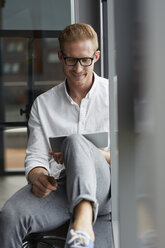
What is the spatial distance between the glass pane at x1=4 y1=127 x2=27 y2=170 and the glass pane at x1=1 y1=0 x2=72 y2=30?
0.70m

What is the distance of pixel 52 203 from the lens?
1595mm

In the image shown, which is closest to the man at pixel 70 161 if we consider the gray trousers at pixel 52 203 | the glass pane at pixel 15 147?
the gray trousers at pixel 52 203

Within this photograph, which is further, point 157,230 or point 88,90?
point 88,90

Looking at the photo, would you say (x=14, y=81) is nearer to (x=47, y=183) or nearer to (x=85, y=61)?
(x=85, y=61)

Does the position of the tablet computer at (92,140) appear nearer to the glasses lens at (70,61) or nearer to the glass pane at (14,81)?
the glasses lens at (70,61)

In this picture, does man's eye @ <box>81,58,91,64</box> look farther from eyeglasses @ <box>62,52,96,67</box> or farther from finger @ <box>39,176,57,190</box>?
finger @ <box>39,176,57,190</box>

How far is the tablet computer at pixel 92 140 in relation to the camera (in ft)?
5.25

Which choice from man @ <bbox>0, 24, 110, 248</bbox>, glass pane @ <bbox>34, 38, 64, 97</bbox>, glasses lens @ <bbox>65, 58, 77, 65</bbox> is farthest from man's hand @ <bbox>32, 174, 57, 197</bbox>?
glass pane @ <bbox>34, 38, 64, 97</bbox>

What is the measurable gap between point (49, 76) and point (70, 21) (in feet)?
1.28

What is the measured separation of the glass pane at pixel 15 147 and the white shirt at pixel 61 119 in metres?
1.01

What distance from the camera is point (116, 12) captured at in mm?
816

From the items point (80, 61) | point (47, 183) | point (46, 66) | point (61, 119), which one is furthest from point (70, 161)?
point (46, 66)

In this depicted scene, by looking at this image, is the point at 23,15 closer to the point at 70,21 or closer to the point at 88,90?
the point at 70,21

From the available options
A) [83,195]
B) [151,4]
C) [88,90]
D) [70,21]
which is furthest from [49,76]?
[151,4]
